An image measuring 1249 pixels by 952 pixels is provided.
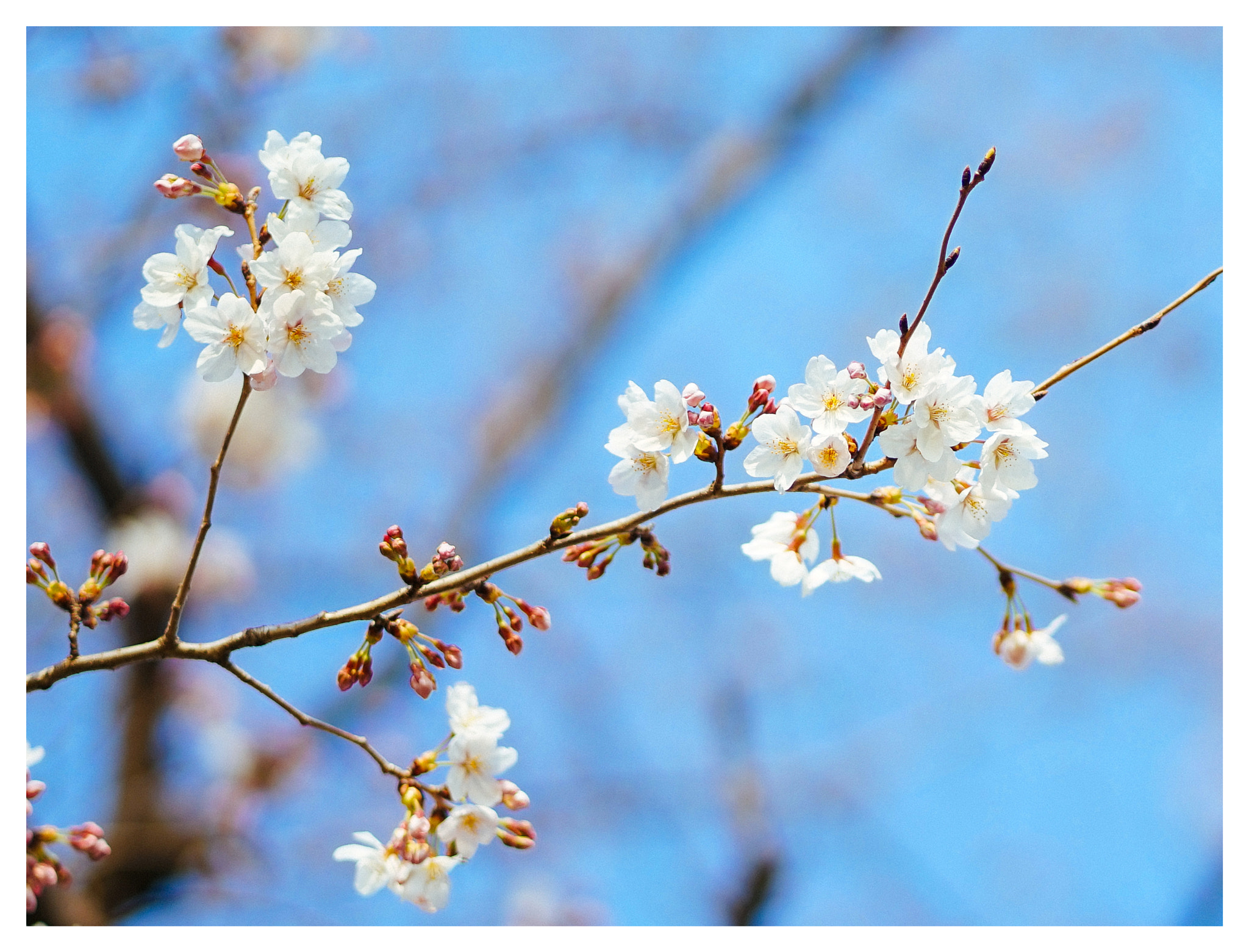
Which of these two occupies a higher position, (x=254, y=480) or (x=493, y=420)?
(x=493, y=420)

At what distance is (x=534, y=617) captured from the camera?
0.91m

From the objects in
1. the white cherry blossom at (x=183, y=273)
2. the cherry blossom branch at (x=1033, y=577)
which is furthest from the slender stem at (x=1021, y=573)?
the white cherry blossom at (x=183, y=273)

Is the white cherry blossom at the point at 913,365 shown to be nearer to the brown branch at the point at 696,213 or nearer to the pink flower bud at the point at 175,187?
the pink flower bud at the point at 175,187

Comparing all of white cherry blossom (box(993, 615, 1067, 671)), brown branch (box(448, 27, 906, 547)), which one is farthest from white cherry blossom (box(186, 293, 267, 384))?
brown branch (box(448, 27, 906, 547))

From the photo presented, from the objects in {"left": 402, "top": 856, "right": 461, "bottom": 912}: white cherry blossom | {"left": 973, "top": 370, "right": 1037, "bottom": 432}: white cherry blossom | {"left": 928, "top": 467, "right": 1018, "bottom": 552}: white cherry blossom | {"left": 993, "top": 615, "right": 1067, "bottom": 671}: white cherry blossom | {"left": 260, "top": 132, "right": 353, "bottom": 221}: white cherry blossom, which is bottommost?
{"left": 402, "top": 856, "right": 461, "bottom": 912}: white cherry blossom

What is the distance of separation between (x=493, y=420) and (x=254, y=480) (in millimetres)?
1456

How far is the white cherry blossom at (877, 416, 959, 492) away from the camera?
784 millimetres

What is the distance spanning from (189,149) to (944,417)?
762 millimetres

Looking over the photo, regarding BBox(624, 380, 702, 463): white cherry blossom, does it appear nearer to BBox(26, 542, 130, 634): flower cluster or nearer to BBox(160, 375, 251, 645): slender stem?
BBox(160, 375, 251, 645): slender stem

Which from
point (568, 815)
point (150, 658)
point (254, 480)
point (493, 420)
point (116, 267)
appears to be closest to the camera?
point (150, 658)

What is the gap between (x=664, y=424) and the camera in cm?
85

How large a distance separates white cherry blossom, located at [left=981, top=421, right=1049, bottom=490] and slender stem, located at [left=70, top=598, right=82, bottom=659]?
86 cm
